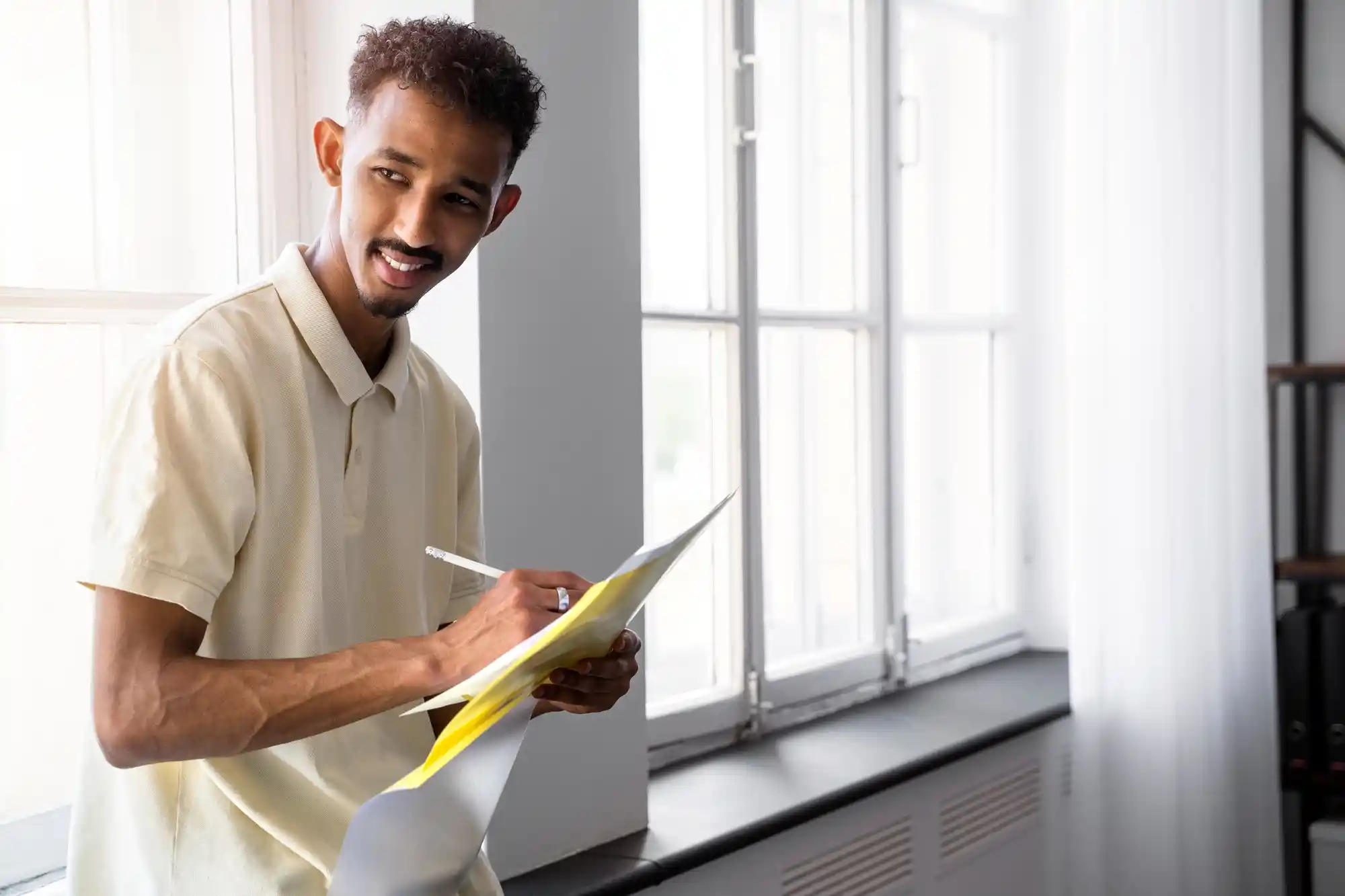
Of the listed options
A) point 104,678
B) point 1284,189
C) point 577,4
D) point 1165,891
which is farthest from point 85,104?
point 1284,189

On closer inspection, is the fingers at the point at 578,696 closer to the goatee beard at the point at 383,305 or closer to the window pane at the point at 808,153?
the goatee beard at the point at 383,305

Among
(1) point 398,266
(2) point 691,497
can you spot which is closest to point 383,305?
(1) point 398,266

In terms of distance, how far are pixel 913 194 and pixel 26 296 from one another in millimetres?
2186

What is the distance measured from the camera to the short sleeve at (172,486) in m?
1.02

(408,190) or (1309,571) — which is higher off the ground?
(408,190)

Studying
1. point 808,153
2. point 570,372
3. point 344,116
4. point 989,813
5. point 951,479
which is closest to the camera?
point 344,116

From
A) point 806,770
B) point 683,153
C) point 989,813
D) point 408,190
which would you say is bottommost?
point 989,813

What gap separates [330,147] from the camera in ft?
4.23

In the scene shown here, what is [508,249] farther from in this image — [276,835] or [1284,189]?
[1284,189]

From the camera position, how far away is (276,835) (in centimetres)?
116

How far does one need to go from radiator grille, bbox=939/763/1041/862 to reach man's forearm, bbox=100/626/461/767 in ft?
6.07

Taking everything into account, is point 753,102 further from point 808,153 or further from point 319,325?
point 319,325

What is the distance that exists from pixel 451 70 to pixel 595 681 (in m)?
0.52

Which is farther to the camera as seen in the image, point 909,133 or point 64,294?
point 909,133
